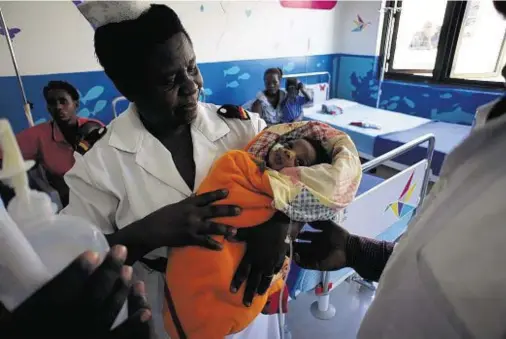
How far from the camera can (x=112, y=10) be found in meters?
0.99

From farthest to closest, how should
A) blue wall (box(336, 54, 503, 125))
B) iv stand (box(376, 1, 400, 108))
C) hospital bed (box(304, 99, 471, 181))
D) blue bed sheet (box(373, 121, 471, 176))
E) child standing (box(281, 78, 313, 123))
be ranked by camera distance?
iv stand (box(376, 1, 400, 108)) → blue wall (box(336, 54, 503, 125)) → child standing (box(281, 78, 313, 123)) → hospital bed (box(304, 99, 471, 181)) → blue bed sheet (box(373, 121, 471, 176))

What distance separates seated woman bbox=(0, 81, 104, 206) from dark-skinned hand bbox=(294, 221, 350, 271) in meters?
1.99

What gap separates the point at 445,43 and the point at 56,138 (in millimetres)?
5107

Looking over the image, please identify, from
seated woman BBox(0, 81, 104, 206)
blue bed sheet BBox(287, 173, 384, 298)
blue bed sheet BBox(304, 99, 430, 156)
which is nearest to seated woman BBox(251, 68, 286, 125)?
blue bed sheet BBox(304, 99, 430, 156)

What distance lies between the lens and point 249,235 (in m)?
1.00

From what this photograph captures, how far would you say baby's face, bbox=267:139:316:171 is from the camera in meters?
1.17

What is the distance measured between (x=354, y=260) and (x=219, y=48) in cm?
389

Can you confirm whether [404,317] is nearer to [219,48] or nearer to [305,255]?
[305,255]

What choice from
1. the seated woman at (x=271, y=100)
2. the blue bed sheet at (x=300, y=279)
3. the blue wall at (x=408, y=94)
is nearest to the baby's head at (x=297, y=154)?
the blue bed sheet at (x=300, y=279)

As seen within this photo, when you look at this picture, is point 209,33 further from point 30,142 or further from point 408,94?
point 408,94

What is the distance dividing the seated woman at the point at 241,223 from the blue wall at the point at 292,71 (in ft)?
10.2

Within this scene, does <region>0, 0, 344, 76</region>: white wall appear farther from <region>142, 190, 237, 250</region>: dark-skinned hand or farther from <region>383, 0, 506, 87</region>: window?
<region>142, 190, 237, 250</region>: dark-skinned hand

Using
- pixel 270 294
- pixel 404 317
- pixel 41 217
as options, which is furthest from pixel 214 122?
pixel 404 317

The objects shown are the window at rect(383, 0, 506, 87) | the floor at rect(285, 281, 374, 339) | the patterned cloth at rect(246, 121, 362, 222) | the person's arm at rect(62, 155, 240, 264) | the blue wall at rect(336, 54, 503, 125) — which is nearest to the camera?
the person's arm at rect(62, 155, 240, 264)
